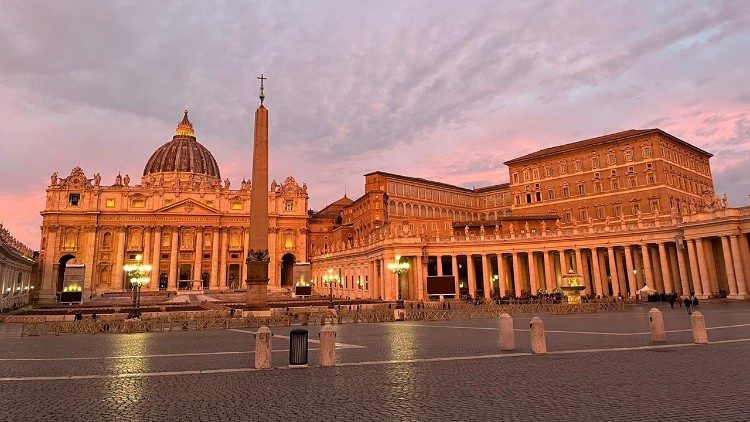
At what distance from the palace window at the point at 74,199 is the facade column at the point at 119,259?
9529 mm

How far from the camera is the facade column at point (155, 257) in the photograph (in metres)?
89.4

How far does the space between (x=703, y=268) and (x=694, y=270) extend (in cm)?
82

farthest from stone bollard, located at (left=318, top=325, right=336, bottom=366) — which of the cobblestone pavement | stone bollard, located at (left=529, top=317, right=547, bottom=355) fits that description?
stone bollard, located at (left=529, top=317, right=547, bottom=355)

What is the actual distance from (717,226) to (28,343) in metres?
50.6

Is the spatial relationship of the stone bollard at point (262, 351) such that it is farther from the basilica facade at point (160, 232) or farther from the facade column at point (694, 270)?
the basilica facade at point (160, 232)

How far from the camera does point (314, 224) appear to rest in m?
110

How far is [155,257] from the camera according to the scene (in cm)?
9081

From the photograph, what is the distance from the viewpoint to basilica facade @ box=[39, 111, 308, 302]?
8831 cm

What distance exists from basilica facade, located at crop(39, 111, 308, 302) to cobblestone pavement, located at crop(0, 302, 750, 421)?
257 feet

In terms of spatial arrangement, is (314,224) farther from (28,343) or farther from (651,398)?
(651,398)

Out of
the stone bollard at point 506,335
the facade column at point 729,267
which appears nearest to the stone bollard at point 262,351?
the stone bollard at point 506,335

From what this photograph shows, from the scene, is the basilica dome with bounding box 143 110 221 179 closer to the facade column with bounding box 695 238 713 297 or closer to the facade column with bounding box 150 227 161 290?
the facade column with bounding box 150 227 161 290

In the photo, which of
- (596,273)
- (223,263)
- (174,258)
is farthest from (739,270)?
(174,258)

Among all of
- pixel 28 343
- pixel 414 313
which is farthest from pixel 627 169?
pixel 28 343
